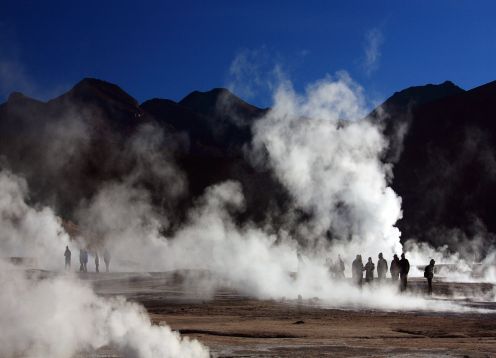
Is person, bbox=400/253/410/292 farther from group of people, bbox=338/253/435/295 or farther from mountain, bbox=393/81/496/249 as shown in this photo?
mountain, bbox=393/81/496/249

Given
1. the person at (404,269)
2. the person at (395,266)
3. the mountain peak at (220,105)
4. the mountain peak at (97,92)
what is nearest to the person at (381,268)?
the person at (395,266)

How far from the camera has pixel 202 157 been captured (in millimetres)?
115375

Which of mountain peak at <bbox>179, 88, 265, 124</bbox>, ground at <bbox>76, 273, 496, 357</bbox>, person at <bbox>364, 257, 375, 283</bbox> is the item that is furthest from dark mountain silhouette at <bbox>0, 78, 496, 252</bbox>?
ground at <bbox>76, 273, 496, 357</bbox>

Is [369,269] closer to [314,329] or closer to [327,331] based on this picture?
[314,329]

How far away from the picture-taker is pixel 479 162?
88438 millimetres

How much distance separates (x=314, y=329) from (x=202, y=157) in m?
103

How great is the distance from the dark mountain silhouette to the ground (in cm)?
6269

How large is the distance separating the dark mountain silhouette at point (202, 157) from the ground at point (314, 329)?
206ft

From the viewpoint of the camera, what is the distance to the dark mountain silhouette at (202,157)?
80062mm

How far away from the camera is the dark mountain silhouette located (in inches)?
3152

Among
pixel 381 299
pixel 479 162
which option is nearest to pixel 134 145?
pixel 479 162

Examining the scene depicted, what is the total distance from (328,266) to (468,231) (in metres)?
53.6

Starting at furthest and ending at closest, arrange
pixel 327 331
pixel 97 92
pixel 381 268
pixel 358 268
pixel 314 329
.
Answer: pixel 97 92 < pixel 358 268 < pixel 381 268 < pixel 314 329 < pixel 327 331

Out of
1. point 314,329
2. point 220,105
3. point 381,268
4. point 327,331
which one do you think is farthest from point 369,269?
point 220,105
